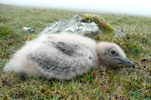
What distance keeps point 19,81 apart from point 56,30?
3484mm

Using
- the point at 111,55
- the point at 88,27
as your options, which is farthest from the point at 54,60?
the point at 88,27

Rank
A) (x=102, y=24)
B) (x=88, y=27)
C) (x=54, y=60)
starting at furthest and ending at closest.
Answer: (x=102, y=24), (x=88, y=27), (x=54, y=60)

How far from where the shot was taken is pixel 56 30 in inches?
245

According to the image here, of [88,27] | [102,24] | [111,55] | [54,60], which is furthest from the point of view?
[102,24]

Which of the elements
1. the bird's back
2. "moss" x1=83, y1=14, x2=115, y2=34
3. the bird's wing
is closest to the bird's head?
the bird's back

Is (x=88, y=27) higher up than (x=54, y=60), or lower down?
higher up

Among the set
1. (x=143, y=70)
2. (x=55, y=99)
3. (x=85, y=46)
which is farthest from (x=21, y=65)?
(x=143, y=70)

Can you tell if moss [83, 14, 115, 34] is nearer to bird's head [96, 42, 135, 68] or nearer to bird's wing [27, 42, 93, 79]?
bird's head [96, 42, 135, 68]

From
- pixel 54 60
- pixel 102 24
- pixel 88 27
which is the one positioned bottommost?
pixel 54 60

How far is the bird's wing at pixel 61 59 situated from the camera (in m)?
3.04

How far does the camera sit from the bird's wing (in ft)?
9.97

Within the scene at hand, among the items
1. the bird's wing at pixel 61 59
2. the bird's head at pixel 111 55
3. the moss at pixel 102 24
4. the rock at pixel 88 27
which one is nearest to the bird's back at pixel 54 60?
the bird's wing at pixel 61 59

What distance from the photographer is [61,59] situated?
308 cm

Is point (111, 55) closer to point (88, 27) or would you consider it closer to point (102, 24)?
point (88, 27)
